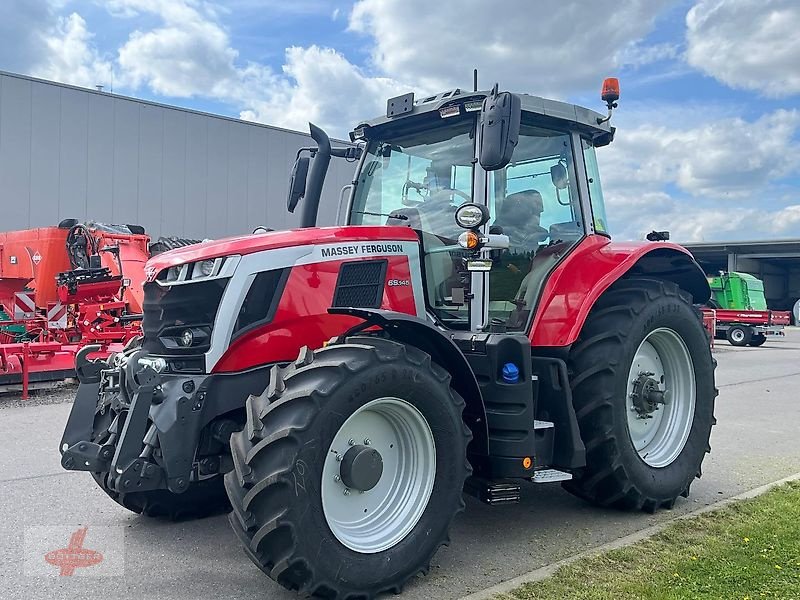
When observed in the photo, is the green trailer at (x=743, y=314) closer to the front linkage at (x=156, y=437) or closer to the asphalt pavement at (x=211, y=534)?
the asphalt pavement at (x=211, y=534)

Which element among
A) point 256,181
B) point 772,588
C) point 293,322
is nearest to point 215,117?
point 256,181

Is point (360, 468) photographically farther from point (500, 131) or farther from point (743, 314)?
point (743, 314)

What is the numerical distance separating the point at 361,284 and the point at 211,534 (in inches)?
70.0

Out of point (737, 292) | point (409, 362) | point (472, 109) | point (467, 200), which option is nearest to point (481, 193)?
point (467, 200)

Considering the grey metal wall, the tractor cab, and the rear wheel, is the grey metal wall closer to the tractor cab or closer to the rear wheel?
the tractor cab

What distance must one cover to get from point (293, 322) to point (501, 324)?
133 cm

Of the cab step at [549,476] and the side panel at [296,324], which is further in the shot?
the cab step at [549,476]

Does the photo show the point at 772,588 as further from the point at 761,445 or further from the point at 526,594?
the point at 761,445

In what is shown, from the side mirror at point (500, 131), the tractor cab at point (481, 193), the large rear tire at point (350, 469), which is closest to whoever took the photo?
the large rear tire at point (350, 469)

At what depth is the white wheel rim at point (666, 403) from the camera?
201 inches

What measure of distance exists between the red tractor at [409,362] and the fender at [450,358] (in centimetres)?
1

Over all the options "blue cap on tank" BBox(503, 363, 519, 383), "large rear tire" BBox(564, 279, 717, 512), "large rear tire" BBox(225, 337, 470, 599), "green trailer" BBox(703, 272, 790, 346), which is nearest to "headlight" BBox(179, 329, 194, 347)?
"large rear tire" BBox(225, 337, 470, 599)
